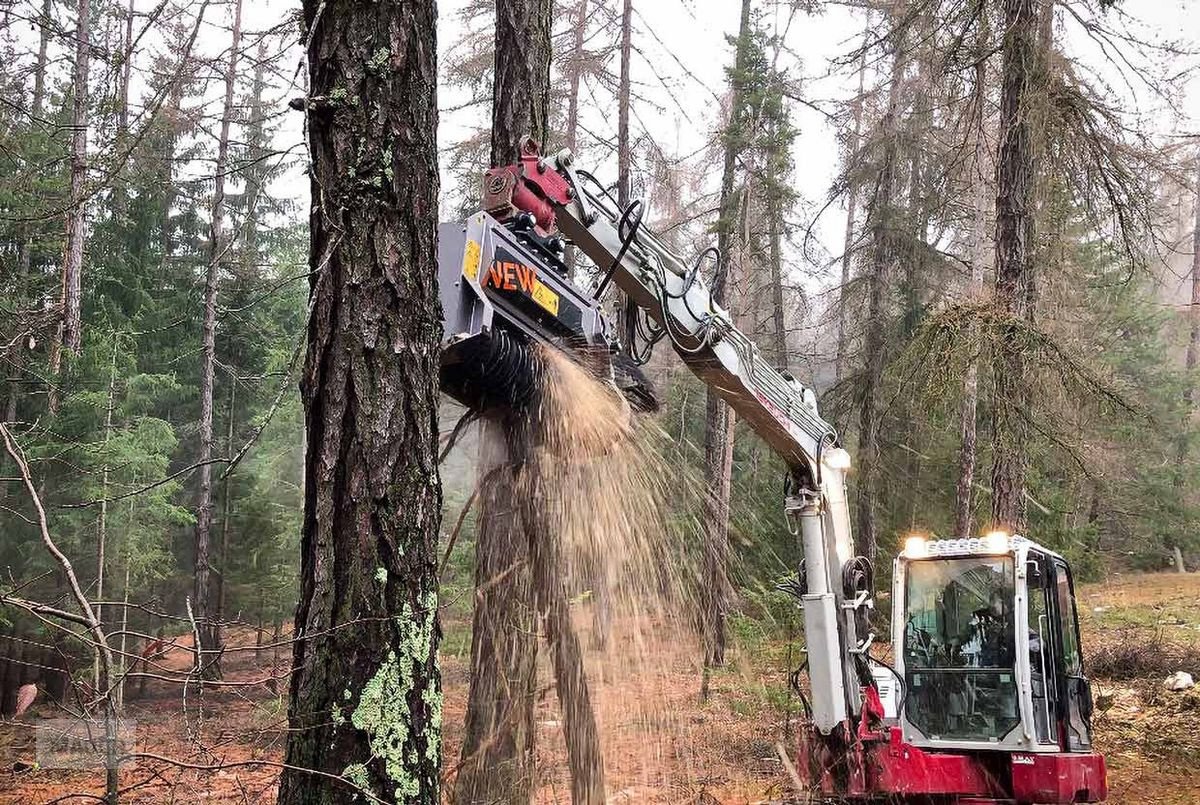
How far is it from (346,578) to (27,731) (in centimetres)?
1086

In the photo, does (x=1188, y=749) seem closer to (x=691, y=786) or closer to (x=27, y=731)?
(x=691, y=786)

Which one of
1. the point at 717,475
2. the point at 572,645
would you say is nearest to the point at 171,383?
the point at 717,475

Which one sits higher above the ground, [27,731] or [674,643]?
[674,643]

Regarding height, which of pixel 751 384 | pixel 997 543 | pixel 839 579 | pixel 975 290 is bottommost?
pixel 839 579

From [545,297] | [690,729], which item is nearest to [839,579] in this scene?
[545,297]

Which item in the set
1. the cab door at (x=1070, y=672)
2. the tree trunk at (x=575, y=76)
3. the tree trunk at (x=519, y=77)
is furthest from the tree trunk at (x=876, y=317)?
the tree trunk at (x=519, y=77)

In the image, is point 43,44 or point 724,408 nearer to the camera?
point 43,44

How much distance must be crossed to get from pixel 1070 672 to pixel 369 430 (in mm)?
5893

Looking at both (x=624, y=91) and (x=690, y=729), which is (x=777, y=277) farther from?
(x=690, y=729)

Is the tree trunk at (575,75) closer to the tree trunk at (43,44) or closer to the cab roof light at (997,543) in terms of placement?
the tree trunk at (43,44)

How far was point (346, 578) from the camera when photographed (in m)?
2.71

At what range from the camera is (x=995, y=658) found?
6.39m

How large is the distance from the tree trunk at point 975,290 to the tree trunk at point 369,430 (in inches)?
266

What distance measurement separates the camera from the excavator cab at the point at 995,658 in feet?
20.2
